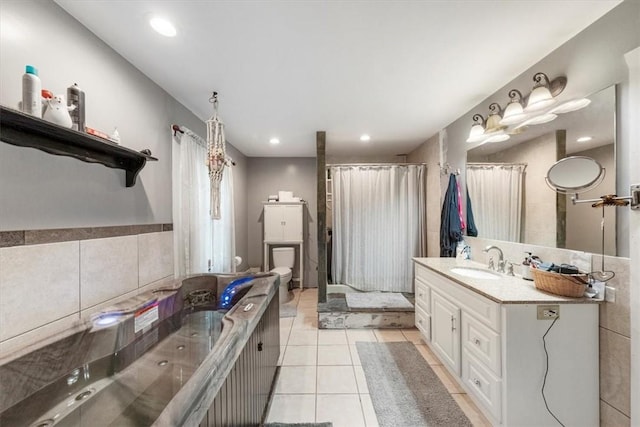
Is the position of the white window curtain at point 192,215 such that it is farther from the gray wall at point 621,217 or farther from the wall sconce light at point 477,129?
the gray wall at point 621,217

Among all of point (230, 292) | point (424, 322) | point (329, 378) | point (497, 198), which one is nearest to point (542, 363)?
point (424, 322)

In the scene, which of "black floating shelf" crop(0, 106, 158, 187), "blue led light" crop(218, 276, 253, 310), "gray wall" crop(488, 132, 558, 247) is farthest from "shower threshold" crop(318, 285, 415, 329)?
"black floating shelf" crop(0, 106, 158, 187)

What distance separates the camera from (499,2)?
4.00 ft

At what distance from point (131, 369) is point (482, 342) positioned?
2.05 m

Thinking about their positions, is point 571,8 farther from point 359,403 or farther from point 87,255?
point 87,255

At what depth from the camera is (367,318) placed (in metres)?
2.86

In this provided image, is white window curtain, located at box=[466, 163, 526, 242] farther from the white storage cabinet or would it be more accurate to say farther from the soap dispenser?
the white storage cabinet

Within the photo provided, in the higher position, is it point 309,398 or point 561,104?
point 561,104

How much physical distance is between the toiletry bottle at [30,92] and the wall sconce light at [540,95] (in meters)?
2.76

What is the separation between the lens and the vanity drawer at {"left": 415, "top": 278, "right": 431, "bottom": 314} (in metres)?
2.30

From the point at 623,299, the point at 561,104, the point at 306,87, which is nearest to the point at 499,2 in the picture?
the point at 561,104

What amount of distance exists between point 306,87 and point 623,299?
7.85ft

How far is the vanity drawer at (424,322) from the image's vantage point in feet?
7.47

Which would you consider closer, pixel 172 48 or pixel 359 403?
pixel 172 48
